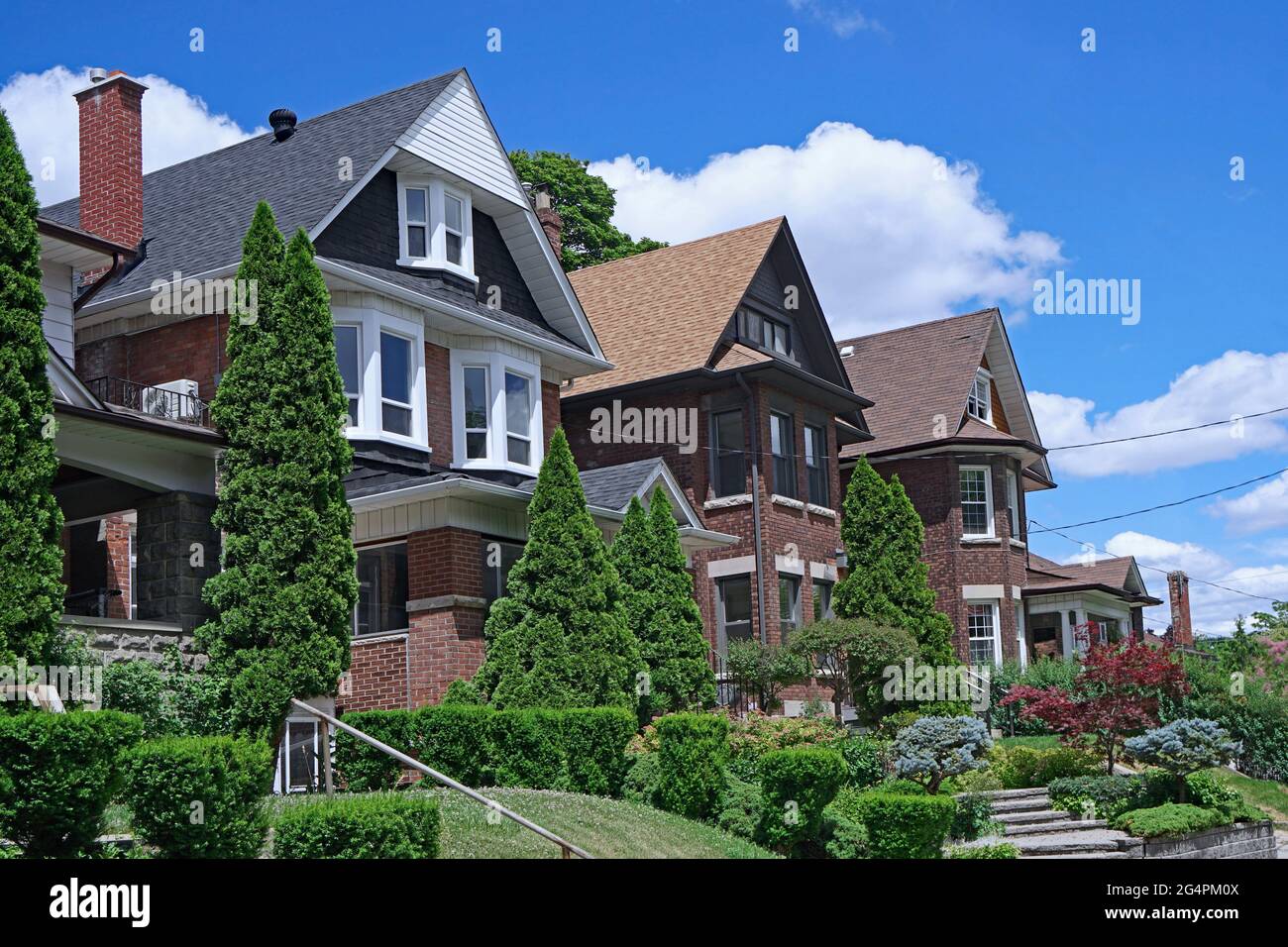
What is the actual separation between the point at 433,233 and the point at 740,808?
11.4 m

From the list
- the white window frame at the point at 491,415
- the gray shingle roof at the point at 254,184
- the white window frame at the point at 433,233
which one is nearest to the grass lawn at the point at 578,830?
the white window frame at the point at 491,415

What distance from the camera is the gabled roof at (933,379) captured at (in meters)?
34.5

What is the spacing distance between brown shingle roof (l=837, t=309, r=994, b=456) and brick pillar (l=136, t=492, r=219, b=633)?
20864 mm

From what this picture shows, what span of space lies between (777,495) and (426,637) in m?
10.7

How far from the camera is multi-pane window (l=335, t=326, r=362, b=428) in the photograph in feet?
70.5

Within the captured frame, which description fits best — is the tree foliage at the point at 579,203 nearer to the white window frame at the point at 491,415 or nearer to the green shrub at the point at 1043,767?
the white window frame at the point at 491,415

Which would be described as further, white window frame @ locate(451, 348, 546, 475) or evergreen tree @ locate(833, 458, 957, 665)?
evergreen tree @ locate(833, 458, 957, 665)

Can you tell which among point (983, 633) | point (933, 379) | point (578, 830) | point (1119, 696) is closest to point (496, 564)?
point (578, 830)

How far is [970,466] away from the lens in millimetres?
34344

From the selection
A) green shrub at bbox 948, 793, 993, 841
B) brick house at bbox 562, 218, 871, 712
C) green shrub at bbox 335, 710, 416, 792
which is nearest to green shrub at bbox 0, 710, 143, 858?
green shrub at bbox 335, 710, 416, 792

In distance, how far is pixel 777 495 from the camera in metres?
29.0

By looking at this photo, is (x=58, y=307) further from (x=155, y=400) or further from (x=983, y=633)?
(x=983, y=633)

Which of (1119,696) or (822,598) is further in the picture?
(822,598)

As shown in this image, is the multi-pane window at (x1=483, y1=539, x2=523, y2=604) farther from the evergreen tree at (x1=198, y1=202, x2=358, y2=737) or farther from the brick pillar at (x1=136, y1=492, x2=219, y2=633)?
the brick pillar at (x1=136, y1=492, x2=219, y2=633)
